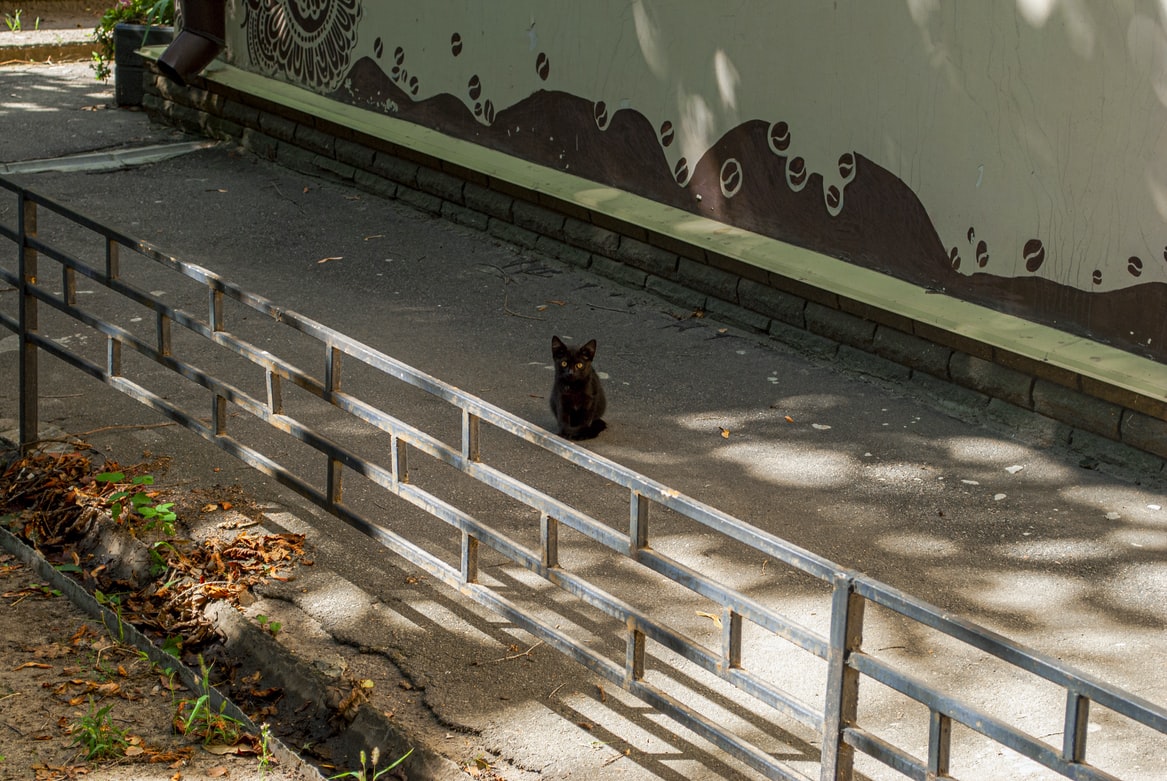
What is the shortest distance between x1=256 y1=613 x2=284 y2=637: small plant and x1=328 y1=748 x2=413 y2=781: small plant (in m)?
0.73

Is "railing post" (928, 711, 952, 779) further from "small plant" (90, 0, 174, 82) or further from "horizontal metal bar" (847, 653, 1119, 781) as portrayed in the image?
"small plant" (90, 0, 174, 82)

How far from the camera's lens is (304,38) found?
1148 cm

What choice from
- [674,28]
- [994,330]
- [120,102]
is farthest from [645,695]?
[120,102]

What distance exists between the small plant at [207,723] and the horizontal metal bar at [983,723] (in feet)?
6.86

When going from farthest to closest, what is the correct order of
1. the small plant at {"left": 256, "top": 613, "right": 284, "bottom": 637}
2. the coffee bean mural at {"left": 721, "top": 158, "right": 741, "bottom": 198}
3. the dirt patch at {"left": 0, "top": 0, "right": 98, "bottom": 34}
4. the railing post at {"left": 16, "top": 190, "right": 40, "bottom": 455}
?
the dirt patch at {"left": 0, "top": 0, "right": 98, "bottom": 34} → the coffee bean mural at {"left": 721, "top": 158, "right": 741, "bottom": 198} → the railing post at {"left": 16, "top": 190, "right": 40, "bottom": 455} → the small plant at {"left": 256, "top": 613, "right": 284, "bottom": 637}

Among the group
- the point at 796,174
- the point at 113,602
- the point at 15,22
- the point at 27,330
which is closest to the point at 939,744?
the point at 113,602

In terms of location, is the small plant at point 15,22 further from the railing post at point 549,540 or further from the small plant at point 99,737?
the railing post at point 549,540

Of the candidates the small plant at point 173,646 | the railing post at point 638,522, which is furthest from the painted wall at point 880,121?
the small plant at point 173,646

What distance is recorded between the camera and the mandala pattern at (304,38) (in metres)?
11.1

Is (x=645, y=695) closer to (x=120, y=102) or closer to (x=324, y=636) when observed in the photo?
(x=324, y=636)

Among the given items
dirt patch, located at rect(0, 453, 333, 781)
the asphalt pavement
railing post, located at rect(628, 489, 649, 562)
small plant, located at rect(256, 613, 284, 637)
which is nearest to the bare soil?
dirt patch, located at rect(0, 453, 333, 781)

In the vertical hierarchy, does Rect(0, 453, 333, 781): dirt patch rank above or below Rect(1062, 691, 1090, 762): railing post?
below

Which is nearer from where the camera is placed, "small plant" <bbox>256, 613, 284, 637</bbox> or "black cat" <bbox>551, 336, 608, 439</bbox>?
"small plant" <bbox>256, 613, 284, 637</bbox>

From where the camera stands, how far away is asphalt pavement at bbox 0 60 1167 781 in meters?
4.45
